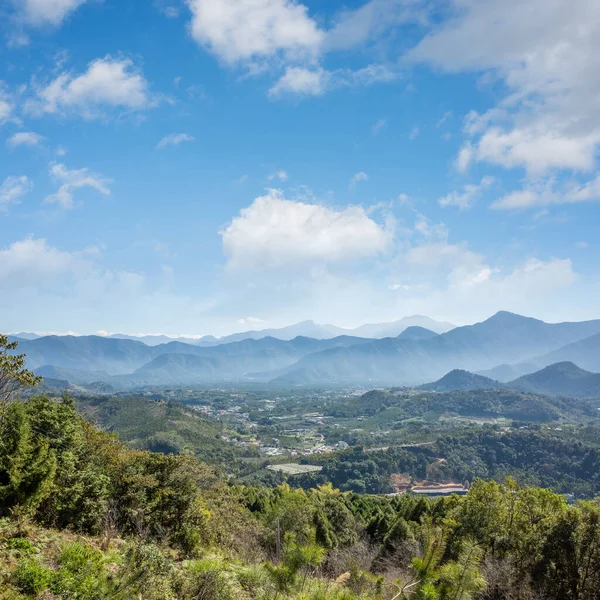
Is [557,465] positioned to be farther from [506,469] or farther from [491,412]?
[491,412]

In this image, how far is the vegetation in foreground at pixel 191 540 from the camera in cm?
731

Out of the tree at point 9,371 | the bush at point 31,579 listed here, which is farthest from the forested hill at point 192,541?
the tree at point 9,371

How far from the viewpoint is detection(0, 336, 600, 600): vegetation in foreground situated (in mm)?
7307

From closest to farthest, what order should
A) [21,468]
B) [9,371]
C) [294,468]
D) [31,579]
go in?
1. [31,579]
2. [21,468]
3. [9,371]
4. [294,468]

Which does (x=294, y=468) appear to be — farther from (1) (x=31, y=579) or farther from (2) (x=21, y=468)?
(1) (x=31, y=579)

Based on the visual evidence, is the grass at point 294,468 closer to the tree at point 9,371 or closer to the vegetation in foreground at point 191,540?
the vegetation in foreground at point 191,540

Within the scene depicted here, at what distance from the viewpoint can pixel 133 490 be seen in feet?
46.0

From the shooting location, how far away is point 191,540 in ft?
44.3

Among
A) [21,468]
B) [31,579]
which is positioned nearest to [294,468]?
[21,468]

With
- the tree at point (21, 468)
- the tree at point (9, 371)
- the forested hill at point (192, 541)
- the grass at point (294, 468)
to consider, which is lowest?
the grass at point (294, 468)

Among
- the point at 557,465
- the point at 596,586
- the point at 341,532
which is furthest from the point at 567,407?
the point at 596,586

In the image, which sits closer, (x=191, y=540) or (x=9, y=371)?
(x=191, y=540)

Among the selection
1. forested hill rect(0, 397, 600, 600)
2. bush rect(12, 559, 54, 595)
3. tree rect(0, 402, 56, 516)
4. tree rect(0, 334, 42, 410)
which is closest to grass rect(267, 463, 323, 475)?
forested hill rect(0, 397, 600, 600)

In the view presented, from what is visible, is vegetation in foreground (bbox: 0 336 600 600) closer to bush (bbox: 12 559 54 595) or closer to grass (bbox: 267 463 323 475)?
bush (bbox: 12 559 54 595)
